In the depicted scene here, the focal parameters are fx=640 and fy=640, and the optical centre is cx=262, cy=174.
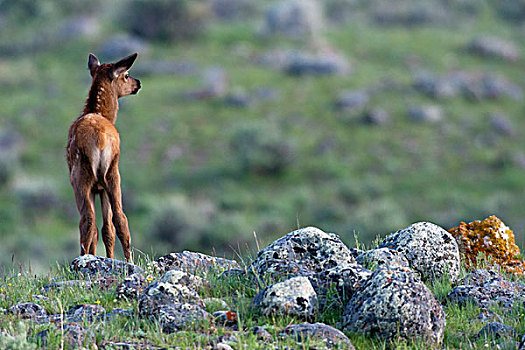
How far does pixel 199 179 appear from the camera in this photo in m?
27.7

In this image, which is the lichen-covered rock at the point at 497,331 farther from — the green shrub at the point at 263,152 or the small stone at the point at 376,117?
the small stone at the point at 376,117

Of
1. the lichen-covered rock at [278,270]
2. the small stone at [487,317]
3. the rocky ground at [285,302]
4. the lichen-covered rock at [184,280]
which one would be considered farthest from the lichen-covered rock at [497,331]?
the lichen-covered rock at [184,280]

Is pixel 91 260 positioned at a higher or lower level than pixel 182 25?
lower

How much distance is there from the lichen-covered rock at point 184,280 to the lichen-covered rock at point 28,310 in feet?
3.51

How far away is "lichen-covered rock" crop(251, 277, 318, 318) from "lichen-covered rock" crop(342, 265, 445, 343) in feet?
1.12

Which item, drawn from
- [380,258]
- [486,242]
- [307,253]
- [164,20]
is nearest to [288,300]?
[307,253]

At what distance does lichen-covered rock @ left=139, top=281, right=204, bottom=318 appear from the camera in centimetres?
534

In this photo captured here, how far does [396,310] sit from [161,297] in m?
1.93

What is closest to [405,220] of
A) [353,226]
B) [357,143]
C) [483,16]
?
[353,226]

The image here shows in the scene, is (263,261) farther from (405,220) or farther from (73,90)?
(73,90)

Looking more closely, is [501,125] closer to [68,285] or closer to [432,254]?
[432,254]

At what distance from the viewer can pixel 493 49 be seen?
39.3 metres

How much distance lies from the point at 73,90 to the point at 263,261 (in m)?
29.3

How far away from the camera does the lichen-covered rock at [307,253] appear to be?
6184mm
